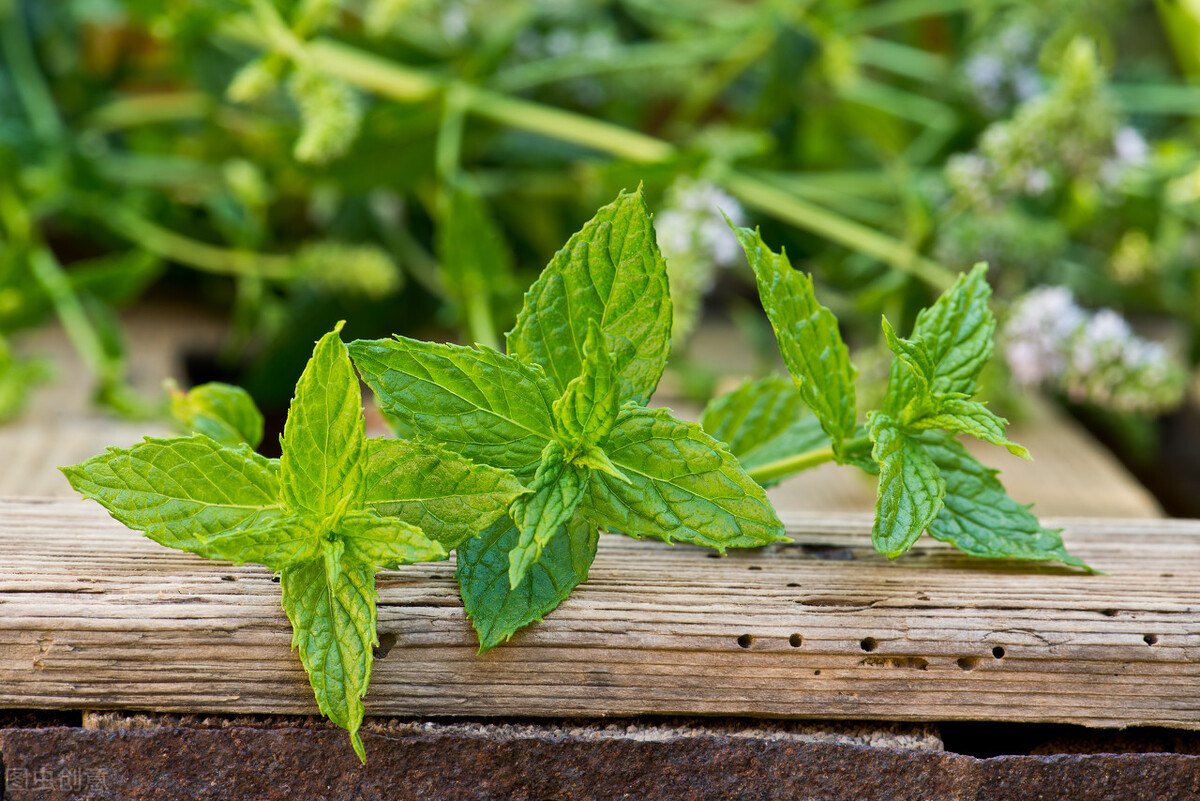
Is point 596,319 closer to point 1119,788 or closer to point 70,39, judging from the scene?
Answer: point 1119,788

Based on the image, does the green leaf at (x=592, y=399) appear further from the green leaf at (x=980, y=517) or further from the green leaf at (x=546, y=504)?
Result: the green leaf at (x=980, y=517)

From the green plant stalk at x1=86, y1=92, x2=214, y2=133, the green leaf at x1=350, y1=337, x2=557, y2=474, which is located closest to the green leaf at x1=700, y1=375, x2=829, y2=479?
the green leaf at x1=350, y1=337, x2=557, y2=474

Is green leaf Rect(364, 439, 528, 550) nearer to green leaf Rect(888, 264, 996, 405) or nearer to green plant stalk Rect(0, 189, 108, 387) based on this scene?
green leaf Rect(888, 264, 996, 405)

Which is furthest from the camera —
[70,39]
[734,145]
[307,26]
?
[70,39]

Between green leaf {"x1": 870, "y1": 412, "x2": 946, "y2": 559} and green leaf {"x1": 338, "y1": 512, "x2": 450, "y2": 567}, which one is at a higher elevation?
green leaf {"x1": 870, "y1": 412, "x2": 946, "y2": 559}

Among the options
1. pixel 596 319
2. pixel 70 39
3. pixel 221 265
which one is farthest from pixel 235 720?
pixel 70 39

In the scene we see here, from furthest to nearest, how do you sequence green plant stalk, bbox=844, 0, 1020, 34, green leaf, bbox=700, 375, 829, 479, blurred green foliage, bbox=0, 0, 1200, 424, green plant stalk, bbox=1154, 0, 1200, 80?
1. green plant stalk, bbox=844, 0, 1020, 34
2. green plant stalk, bbox=1154, 0, 1200, 80
3. blurred green foliage, bbox=0, 0, 1200, 424
4. green leaf, bbox=700, 375, 829, 479
